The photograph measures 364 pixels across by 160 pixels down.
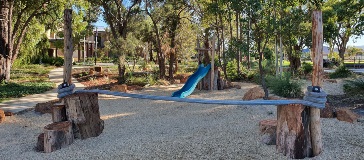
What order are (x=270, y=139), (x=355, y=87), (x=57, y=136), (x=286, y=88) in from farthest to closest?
(x=355, y=87), (x=286, y=88), (x=57, y=136), (x=270, y=139)

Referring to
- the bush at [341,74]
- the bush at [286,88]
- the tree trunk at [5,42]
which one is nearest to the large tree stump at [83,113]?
the bush at [286,88]

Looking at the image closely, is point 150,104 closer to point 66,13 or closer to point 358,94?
point 66,13

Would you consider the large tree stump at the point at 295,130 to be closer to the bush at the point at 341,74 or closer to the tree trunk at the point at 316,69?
the tree trunk at the point at 316,69

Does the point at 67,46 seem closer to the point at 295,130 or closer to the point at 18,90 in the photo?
the point at 295,130

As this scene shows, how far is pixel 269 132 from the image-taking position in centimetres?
450

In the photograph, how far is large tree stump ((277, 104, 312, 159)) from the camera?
3.85m

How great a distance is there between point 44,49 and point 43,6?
17.1m

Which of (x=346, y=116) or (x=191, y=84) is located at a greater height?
(x=191, y=84)

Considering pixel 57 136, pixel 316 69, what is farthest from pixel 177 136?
pixel 316 69

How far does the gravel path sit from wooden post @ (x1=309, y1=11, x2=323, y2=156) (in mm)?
176

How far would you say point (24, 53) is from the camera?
2330cm

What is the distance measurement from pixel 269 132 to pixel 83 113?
265 cm

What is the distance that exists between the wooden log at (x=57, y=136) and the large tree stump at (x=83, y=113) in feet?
0.51

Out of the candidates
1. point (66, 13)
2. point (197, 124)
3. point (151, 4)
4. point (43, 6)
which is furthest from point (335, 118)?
point (43, 6)
